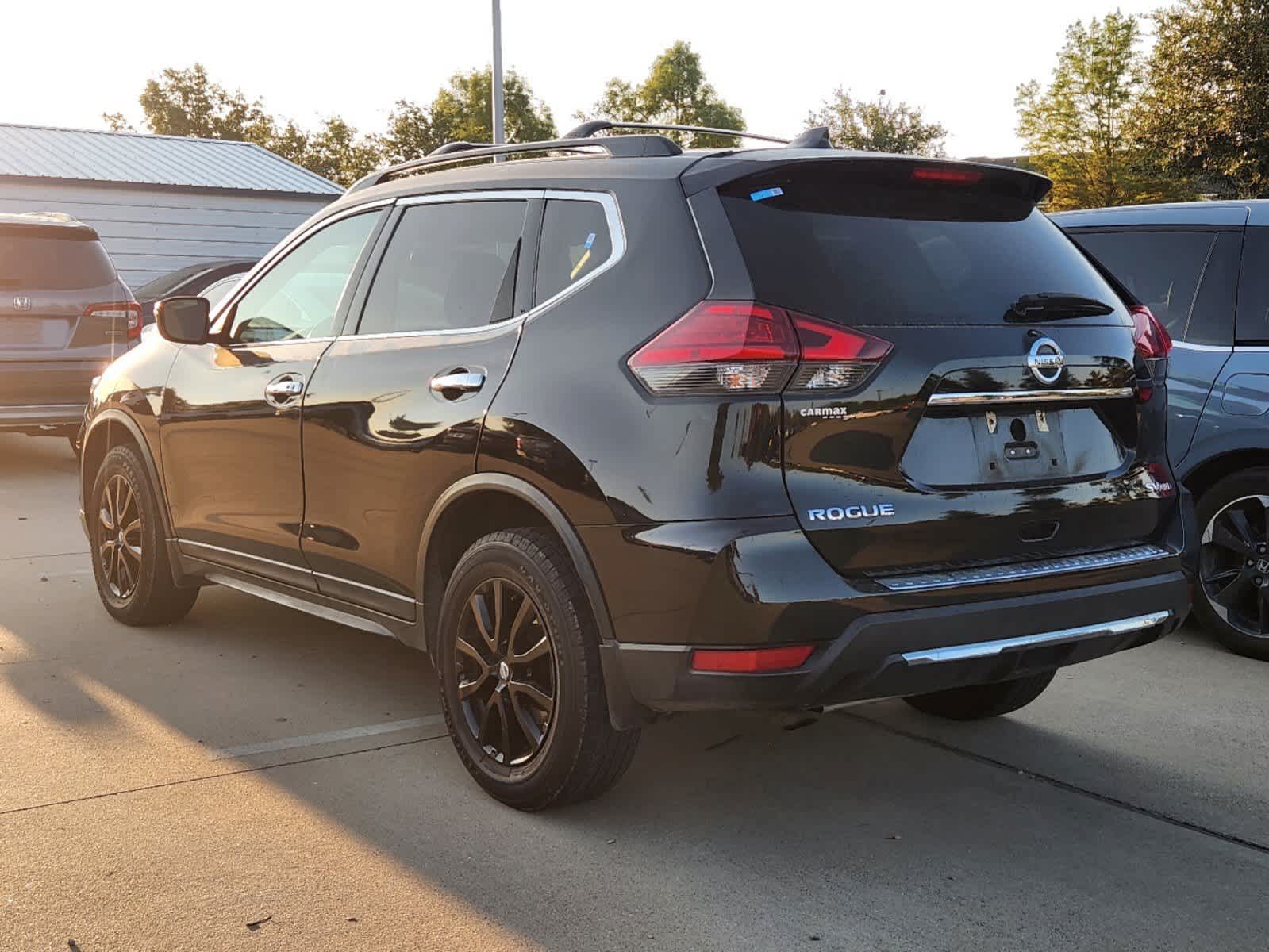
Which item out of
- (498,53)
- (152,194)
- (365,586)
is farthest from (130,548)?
(152,194)

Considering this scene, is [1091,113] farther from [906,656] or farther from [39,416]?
[906,656]

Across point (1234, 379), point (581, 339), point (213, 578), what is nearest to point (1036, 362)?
point (581, 339)

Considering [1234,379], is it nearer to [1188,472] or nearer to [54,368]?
[1188,472]

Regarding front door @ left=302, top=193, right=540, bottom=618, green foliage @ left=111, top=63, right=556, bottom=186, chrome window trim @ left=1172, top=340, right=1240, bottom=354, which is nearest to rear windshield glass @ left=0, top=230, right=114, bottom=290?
front door @ left=302, top=193, right=540, bottom=618

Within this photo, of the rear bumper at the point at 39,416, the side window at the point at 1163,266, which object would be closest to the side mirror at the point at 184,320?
the side window at the point at 1163,266

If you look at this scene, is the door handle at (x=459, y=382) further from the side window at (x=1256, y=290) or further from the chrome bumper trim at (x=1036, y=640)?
the side window at (x=1256, y=290)

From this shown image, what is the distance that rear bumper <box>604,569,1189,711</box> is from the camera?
324 cm

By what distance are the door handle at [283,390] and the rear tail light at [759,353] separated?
1770 millimetres

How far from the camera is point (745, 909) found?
10.7 feet

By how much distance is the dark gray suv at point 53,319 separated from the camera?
10398mm

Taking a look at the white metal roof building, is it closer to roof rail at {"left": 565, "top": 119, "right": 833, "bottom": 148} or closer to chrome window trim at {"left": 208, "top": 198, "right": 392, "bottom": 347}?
chrome window trim at {"left": 208, "top": 198, "right": 392, "bottom": 347}

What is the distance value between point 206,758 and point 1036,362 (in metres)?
2.71

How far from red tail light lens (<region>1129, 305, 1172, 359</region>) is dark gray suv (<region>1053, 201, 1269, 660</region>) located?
1.76 m

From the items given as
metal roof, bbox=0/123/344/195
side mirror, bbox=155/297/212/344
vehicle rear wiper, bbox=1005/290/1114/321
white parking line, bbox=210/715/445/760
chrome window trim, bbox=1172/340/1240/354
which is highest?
metal roof, bbox=0/123/344/195
